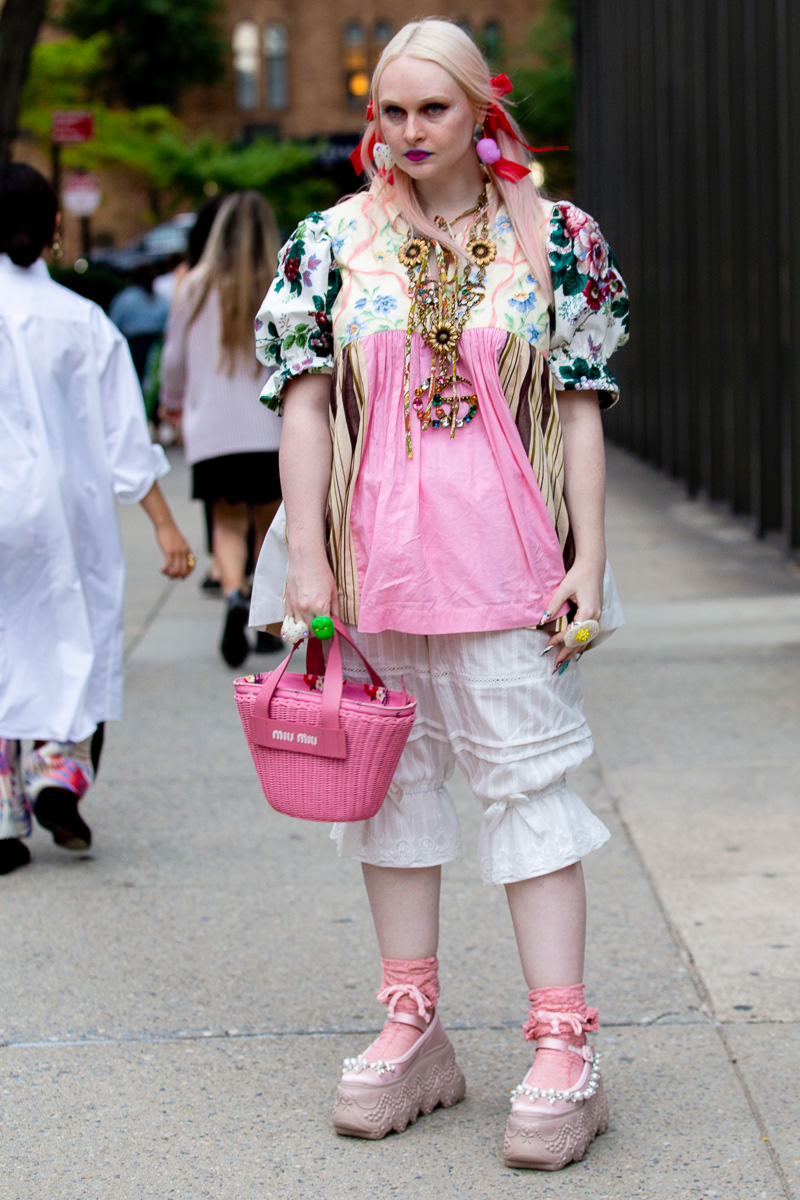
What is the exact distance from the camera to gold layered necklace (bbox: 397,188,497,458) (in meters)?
2.88

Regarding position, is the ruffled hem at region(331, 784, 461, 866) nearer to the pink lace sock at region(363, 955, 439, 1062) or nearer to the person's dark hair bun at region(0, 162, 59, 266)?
the pink lace sock at region(363, 955, 439, 1062)

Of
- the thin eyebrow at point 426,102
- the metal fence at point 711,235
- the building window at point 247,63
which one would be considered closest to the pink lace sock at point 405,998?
the thin eyebrow at point 426,102

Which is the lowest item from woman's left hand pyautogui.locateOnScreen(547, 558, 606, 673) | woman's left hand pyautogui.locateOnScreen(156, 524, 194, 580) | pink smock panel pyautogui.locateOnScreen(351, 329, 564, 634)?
woman's left hand pyautogui.locateOnScreen(156, 524, 194, 580)

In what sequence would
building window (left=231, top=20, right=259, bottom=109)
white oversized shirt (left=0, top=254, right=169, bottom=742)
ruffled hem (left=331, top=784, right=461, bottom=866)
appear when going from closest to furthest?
1. ruffled hem (left=331, top=784, right=461, bottom=866)
2. white oversized shirt (left=0, top=254, right=169, bottom=742)
3. building window (left=231, top=20, right=259, bottom=109)

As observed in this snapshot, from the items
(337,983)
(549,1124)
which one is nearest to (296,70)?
(337,983)

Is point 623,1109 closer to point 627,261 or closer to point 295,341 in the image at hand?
point 295,341

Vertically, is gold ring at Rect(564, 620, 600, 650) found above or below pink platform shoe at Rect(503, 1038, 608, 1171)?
above

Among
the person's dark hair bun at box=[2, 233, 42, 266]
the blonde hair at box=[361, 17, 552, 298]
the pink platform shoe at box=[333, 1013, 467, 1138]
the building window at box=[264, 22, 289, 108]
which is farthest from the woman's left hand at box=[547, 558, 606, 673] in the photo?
the building window at box=[264, 22, 289, 108]

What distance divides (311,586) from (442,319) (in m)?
0.51

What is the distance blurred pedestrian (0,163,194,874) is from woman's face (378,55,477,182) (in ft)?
5.91

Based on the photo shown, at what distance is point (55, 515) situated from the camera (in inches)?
175

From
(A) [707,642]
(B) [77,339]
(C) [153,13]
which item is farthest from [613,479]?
(C) [153,13]

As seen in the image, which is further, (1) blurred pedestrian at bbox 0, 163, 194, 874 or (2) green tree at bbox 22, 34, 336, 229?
(2) green tree at bbox 22, 34, 336, 229

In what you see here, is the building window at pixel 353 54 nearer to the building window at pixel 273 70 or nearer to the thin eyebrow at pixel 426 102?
the building window at pixel 273 70
